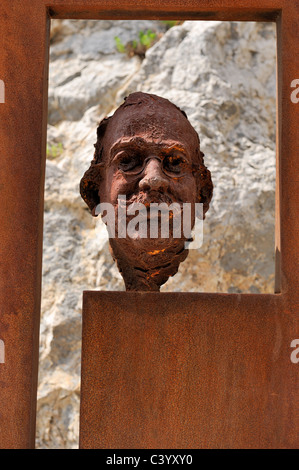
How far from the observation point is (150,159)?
3.62 m

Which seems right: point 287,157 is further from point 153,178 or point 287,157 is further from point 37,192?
point 37,192

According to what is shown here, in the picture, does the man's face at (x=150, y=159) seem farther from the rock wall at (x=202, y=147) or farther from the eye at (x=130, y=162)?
the rock wall at (x=202, y=147)

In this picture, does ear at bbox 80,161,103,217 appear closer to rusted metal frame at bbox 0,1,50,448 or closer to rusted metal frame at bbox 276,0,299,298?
rusted metal frame at bbox 0,1,50,448

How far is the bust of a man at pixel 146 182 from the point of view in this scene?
3.55 m

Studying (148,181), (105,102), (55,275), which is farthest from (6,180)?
(105,102)

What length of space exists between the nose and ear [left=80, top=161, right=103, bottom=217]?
1.44 ft

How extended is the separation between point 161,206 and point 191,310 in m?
0.52

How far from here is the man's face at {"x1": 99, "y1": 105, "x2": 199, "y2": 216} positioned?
356 centimetres

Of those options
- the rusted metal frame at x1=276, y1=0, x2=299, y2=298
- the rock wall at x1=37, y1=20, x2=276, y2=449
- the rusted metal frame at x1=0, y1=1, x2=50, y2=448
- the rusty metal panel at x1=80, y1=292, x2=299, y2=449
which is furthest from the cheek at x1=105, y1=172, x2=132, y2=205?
the rock wall at x1=37, y1=20, x2=276, y2=449

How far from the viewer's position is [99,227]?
269 inches

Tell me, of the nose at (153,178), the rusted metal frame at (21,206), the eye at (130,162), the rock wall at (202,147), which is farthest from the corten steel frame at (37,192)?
the rock wall at (202,147)

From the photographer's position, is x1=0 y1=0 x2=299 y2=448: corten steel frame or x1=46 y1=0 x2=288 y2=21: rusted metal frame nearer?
x1=0 y1=0 x2=299 y2=448: corten steel frame

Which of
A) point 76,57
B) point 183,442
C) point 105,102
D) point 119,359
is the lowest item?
point 183,442

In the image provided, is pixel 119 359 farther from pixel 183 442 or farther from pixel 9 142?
pixel 9 142
